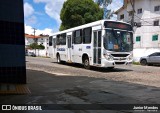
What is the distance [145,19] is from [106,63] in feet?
115

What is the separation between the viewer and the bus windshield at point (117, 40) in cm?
1856

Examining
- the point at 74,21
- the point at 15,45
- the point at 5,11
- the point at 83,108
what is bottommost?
the point at 83,108

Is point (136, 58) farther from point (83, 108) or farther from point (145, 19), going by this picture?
point (83, 108)

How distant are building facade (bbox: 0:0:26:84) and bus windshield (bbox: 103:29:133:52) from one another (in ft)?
29.6

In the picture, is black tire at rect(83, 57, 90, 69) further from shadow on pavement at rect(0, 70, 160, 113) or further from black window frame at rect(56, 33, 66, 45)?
shadow on pavement at rect(0, 70, 160, 113)

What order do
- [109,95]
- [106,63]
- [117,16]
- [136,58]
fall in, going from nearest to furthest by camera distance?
[109,95] → [106,63] → [136,58] → [117,16]

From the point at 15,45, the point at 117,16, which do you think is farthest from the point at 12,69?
the point at 117,16

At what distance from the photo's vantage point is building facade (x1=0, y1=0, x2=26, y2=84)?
10.0m

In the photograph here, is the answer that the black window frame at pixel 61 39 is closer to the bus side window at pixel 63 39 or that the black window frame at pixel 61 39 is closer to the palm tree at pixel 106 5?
the bus side window at pixel 63 39

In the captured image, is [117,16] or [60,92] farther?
[117,16]

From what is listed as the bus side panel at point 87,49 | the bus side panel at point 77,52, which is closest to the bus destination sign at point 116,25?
the bus side panel at point 87,49

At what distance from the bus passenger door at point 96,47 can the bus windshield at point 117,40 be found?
60cm

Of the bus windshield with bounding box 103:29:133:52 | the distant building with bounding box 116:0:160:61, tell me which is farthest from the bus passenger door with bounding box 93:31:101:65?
the distant building with bounding box 116:0:160:61

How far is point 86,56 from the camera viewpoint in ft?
69.5
